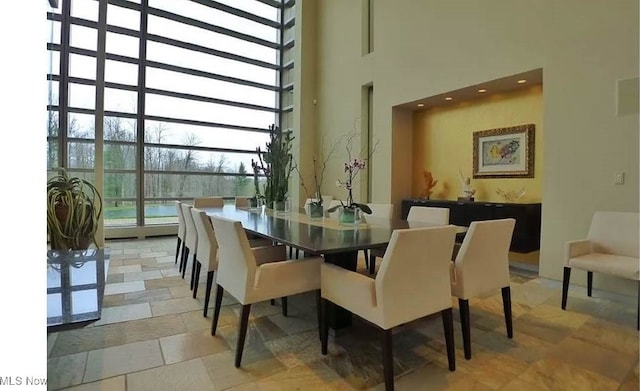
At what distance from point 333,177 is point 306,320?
4.79 meters

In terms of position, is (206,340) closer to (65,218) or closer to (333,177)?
(65,218)

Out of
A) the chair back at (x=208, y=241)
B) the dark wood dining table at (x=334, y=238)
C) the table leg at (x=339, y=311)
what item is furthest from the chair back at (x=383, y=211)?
the chair back at (x=208, y=241)

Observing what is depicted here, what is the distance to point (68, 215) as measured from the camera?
3.21 metres

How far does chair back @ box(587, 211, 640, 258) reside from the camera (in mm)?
2854

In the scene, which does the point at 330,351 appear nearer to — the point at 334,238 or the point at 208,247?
the point at 334,238

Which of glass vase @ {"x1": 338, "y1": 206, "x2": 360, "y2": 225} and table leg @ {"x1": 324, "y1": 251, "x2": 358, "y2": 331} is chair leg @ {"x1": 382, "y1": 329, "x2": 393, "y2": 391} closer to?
table leg @ {"x1": 324, "y1": 251, "x2": 358, "y2": 331}

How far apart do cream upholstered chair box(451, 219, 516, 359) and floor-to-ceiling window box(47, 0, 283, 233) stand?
216 inches

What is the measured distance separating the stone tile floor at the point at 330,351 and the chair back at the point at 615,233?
491 millimetres

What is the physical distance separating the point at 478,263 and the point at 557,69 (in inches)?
109

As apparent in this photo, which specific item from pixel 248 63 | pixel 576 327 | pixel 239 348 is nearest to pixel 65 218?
pixel 239 348

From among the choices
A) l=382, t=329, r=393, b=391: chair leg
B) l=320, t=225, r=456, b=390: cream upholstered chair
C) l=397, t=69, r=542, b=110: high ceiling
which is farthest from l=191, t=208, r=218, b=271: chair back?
Answer: l=397, t=69, r=542, b=110: high ceiling

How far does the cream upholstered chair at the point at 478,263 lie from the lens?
1.99 metres

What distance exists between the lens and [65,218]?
321cm

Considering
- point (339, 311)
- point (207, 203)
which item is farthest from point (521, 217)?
point (207, 203)
